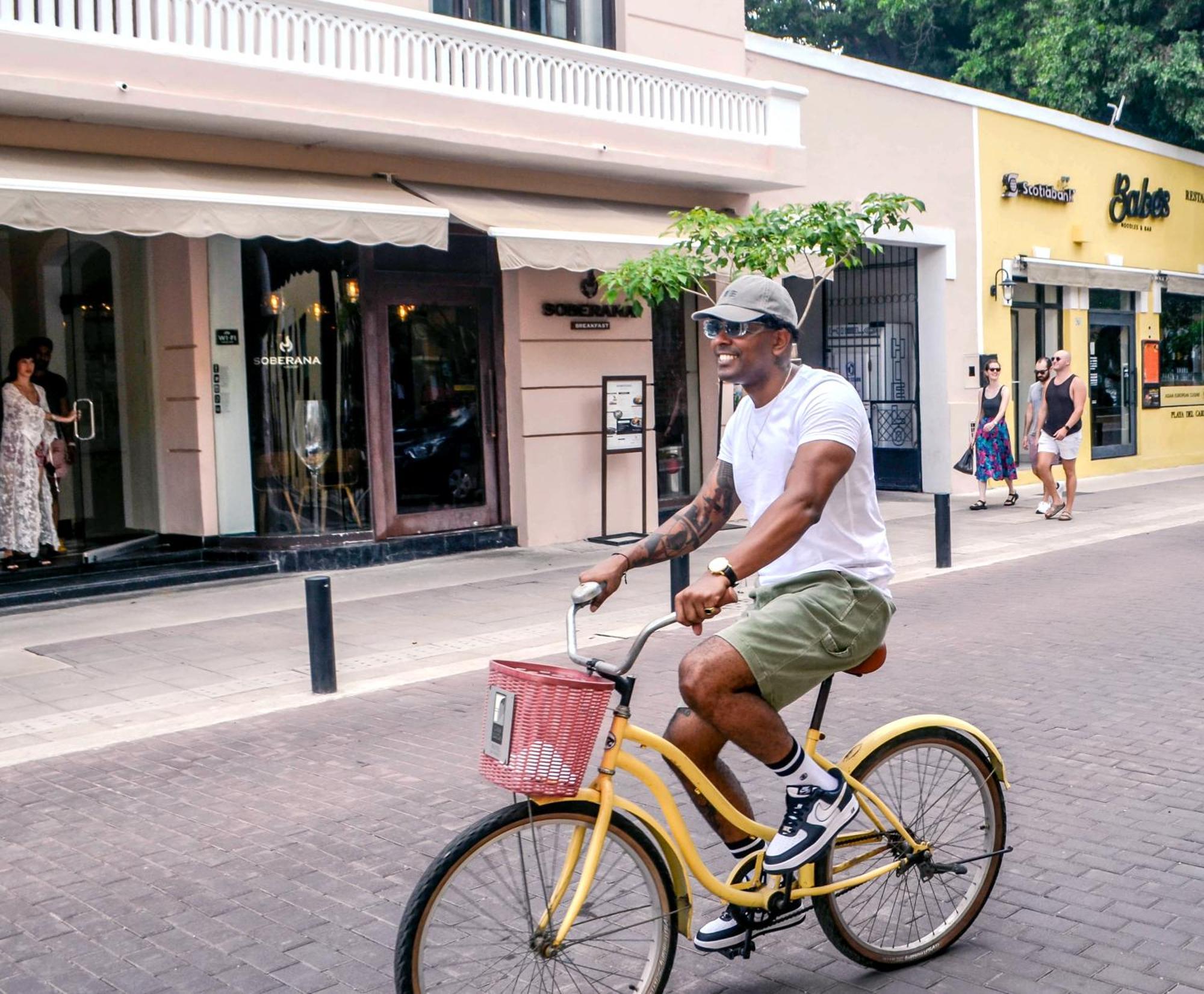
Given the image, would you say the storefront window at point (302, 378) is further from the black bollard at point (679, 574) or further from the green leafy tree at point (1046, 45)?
the green leafy tree at point (1046, 45)

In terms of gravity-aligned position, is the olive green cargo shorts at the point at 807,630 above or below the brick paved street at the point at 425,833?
above

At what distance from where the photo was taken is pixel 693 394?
15.9 metres

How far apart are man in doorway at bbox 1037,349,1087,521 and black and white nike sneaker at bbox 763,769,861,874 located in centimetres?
1253

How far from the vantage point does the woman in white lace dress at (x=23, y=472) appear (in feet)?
36.9

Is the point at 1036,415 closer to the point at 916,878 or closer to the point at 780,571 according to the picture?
the point at 916,878

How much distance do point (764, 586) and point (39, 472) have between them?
928cm

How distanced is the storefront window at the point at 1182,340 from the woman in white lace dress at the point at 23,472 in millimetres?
18362

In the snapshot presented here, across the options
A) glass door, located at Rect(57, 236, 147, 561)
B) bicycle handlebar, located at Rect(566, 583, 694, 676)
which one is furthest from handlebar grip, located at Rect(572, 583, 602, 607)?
glass door, located at Rect(57, 236, 147, 561)

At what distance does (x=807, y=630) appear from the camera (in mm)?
3436

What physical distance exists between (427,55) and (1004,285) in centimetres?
1016

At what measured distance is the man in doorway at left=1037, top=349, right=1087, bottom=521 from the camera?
15.3m

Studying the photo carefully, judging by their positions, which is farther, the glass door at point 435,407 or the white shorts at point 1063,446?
the white shorts at point 1063,446

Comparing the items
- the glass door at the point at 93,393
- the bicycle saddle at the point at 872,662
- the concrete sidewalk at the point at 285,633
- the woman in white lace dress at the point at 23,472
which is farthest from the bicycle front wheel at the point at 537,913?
the glass door at the point at 93,393

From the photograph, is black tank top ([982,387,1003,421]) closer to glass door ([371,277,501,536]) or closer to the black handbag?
the black handbag
